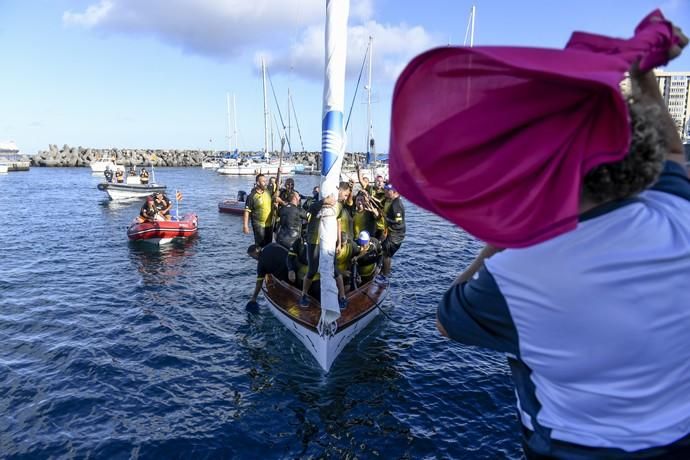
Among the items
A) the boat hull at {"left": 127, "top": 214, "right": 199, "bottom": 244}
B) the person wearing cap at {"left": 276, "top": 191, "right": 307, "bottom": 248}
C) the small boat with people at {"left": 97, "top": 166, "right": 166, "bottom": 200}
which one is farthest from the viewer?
the small boat with people at {"left": 97, "top": 166, "right": 166, "bottom": 200}

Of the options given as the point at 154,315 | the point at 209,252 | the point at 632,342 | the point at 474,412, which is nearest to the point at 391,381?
the point at 474,412

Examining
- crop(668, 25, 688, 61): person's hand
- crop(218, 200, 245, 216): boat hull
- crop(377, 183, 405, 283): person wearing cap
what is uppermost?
crop(668, 25, 688, 61): person's hand

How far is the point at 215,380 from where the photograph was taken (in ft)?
28.5

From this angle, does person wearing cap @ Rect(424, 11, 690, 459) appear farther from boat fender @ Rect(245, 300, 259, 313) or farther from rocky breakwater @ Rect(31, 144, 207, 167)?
rocky breakwater @ Rect(31, 144, 207, 167)

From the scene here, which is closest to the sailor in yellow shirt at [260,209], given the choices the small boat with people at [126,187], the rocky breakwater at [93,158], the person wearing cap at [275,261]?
the person wearing cap at [275,261]

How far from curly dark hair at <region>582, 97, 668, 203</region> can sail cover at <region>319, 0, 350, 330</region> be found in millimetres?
6643

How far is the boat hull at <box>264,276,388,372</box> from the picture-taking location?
28.1ft

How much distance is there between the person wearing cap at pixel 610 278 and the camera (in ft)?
3.47

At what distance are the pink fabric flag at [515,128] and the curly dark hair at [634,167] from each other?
94mm

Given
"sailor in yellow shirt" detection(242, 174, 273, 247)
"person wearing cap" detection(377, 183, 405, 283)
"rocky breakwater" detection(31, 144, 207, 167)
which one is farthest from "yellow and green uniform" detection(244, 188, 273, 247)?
"rocky breakwater" detection(31, 144, 207, 167)

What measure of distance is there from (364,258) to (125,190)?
29521mm

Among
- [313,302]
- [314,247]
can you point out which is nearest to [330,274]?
[314,247]

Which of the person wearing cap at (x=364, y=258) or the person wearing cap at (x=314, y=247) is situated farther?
the person wearing cap at (x=364, y=258)

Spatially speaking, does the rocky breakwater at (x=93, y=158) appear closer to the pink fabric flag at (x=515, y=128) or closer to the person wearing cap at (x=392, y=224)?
the person wearing cap at (x=392, y=224)
